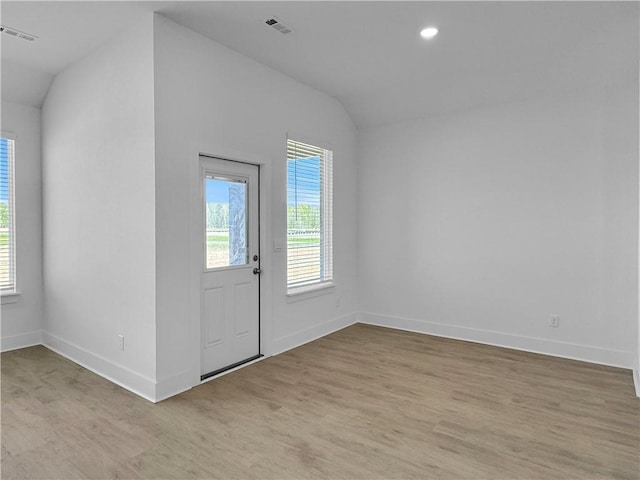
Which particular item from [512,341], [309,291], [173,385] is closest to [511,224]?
[512,341]

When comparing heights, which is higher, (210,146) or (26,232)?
(210,146)

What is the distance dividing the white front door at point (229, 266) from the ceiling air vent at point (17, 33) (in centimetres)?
178

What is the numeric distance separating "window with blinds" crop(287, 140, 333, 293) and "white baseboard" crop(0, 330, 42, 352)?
9.89 feet

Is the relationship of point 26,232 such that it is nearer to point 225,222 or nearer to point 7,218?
point 7,218

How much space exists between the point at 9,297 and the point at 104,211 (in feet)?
6.22

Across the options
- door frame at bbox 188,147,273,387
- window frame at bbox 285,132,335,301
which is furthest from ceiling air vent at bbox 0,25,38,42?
window frame at bbox 285,132,335,301

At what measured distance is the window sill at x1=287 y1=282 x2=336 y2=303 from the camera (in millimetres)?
4527

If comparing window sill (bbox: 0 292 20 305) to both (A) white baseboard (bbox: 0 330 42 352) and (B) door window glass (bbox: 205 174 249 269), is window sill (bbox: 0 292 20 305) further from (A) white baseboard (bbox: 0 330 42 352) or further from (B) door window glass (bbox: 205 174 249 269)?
(B) door window glass (bbox: 205 174 249 269)

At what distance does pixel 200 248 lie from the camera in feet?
11.5

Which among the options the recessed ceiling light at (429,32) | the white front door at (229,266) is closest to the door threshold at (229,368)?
the white front door at (229,266)

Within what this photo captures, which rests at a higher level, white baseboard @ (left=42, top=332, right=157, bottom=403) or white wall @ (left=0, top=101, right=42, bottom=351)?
white wall @ (left=0, top=101, right=42, bottom=351)

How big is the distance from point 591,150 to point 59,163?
566 centimetres

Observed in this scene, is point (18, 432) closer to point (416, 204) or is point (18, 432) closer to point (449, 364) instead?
point (449, 364)

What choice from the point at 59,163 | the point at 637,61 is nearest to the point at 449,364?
the point at 637,61
